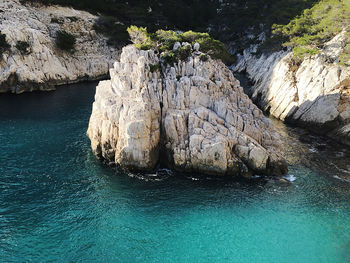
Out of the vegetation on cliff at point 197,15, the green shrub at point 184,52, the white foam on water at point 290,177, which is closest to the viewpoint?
the white foam on water at point 290,177

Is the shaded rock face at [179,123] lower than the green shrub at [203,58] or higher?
lower

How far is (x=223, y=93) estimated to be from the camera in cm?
3897

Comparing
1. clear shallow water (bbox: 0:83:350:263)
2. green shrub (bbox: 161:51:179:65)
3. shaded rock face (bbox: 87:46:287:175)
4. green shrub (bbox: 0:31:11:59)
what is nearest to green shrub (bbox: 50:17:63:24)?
green shrub (bbox: 0:31:11:59)

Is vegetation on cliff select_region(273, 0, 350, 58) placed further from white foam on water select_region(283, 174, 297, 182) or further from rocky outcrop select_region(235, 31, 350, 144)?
white foam on water select_region(283, 174, 297, 182)

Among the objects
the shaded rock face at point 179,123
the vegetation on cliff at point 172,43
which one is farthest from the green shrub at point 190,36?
the shaded rock face at point 179,123

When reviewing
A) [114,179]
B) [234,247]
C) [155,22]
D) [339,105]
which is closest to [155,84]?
[114,179]

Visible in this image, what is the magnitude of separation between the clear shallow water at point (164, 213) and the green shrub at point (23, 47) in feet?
142

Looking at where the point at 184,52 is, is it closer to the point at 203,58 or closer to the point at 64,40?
the point at 203,58

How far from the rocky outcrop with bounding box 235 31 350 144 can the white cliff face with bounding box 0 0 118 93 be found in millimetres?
54150

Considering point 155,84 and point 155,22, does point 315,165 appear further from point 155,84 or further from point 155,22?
point 155,22

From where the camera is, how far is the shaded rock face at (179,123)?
3275cm

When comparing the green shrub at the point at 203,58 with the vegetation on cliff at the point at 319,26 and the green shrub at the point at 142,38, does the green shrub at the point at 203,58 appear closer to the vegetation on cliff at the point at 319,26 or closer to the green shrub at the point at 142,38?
the green shrub at the point at 142,38

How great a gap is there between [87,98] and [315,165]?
51.3 meters

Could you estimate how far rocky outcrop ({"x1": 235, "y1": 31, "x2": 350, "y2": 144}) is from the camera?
4491 cm
